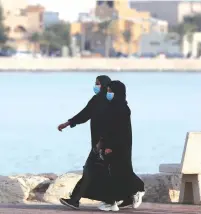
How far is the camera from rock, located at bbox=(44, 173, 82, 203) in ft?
37.2

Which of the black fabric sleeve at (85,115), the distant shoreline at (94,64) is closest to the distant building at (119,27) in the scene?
the distant shoreline at (94,64)

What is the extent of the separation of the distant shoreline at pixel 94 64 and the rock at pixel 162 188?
306ft

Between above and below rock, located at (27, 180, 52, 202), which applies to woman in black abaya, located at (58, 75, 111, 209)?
above

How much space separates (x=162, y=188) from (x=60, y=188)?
3.20ft

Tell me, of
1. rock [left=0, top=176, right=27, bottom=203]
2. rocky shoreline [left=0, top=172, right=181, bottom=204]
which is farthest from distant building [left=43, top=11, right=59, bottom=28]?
rock [left=0, top=176, right=27, bottom=203]

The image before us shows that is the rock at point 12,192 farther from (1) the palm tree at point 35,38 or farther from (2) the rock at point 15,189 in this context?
(1) the palm tree at point 35,38

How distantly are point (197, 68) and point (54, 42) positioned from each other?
542 inches

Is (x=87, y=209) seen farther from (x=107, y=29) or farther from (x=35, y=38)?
(x=107, y=29)

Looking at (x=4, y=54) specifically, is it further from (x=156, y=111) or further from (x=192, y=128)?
(x=192, y=128)

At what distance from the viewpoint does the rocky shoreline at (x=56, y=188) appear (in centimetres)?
1119

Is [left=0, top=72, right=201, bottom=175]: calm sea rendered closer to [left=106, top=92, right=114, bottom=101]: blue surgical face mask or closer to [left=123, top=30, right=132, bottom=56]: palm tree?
[left=106, top=92, right=114, bottom=101]: blue surgical face mask

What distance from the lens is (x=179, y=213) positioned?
9.73 metres

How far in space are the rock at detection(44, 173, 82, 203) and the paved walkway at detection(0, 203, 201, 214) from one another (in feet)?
3.44

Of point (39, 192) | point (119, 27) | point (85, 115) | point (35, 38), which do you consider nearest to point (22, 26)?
point (35, 38)
